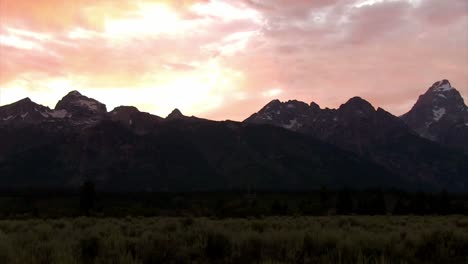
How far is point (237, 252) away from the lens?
43.9 ft

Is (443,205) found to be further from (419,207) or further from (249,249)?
(249,249)

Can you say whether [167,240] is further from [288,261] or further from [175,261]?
[288,261]

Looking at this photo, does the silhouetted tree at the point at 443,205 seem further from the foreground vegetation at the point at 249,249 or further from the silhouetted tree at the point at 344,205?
the foreground vegetation at the point at 249,249

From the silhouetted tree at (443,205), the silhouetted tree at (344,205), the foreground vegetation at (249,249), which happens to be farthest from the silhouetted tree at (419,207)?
the foreground vegetation at (249,249)

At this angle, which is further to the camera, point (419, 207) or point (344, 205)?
point (344, 205)

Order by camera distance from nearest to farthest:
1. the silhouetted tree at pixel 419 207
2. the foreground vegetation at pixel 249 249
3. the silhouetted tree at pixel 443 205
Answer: the foreground vegetation at pixel 249 249 → the silhouetted tree at pixel 419 207 → the silhouetted tree at pixel 443 205

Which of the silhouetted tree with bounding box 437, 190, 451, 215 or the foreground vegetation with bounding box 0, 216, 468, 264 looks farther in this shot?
the silhouetted tree with bounding box 437, 190, 451, 215

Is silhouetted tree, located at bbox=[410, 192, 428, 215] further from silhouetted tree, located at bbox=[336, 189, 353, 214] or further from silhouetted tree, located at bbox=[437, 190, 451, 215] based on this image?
silhouetted tree, located at bbox=[336, 189, 353, 214]

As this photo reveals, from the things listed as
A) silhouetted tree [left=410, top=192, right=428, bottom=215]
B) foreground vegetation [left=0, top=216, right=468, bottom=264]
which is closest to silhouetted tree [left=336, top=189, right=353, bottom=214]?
silhouetted tree [left=410, top=192, right=428, bottom=215]

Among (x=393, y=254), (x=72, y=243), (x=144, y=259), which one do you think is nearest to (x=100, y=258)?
(x=144, y=259)

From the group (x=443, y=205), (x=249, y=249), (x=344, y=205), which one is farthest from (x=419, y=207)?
(x=249, y=249)

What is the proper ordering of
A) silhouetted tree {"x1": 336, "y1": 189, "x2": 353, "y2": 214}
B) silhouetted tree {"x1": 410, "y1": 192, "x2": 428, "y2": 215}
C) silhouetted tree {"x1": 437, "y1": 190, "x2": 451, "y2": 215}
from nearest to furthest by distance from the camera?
silhouetted tree {"x1": 410, "y1": 192, "x2": 428, "y2": 215}, silhouetted tree {"x1": 437, "y1": 190, "x2": 451, "y2": 215}, silhouetted tree {"x1": 336, "y1": 189, "x2": 353, "y2": 214}

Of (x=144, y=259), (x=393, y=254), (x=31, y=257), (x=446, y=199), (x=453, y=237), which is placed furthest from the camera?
(x=446, y=199)

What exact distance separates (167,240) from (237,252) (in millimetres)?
2339
